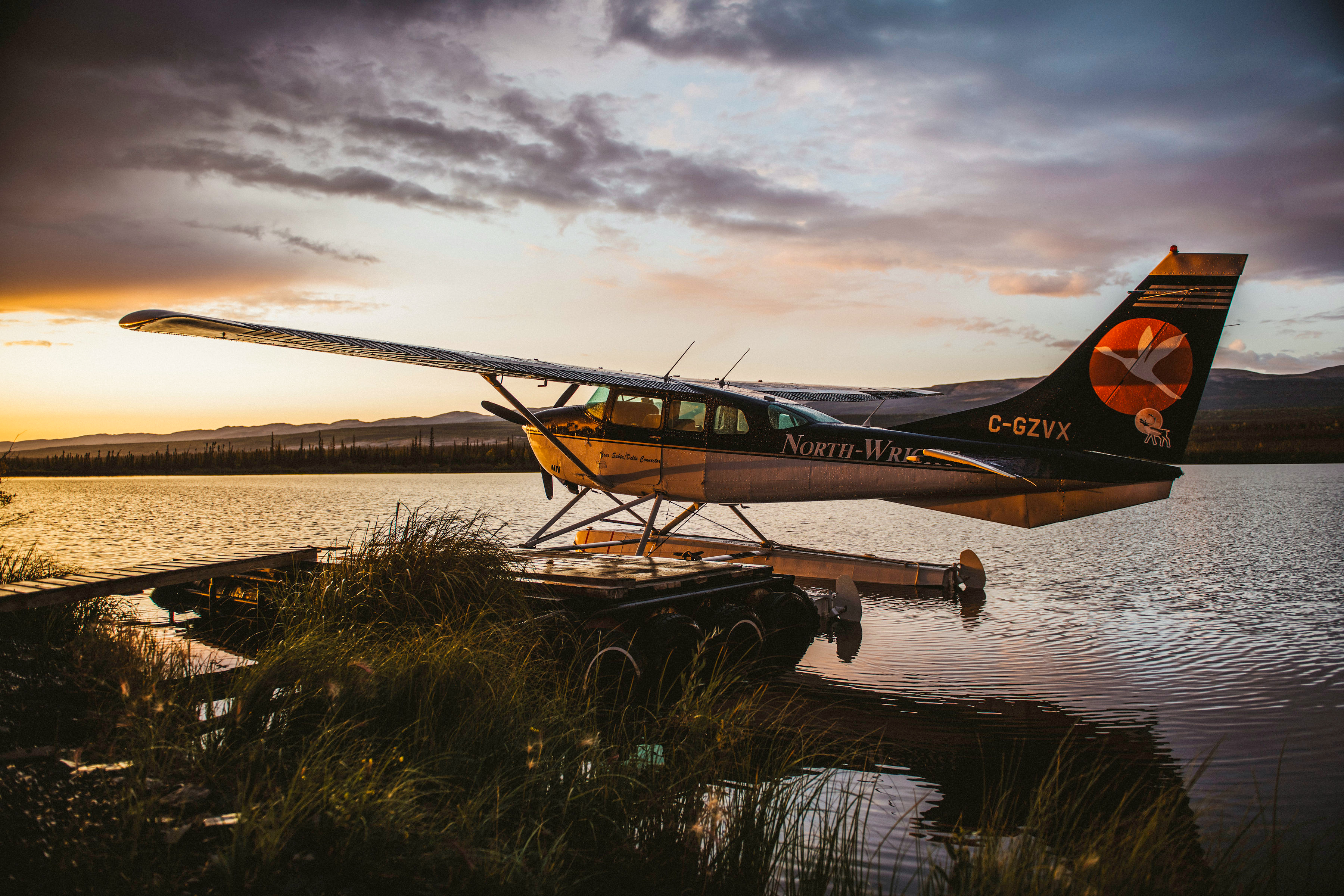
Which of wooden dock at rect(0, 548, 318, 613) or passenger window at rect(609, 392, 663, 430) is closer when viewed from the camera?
wooden dock at rect(0, 548, 318, 613)

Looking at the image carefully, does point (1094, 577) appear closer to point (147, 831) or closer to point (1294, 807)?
point (1294, 807)

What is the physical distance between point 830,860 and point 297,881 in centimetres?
165

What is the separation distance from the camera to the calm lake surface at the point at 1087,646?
155 inches

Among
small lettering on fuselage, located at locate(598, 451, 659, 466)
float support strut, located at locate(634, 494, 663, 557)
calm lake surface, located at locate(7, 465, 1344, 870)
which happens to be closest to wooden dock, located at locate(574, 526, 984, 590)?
calm lake surface, located at locate(7, 465, 1344, 870)

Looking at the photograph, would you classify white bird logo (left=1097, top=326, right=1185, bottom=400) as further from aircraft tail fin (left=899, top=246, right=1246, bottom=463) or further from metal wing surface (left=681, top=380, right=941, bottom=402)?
metal wing surface (left=681, top=380, right=941, bottom=402)

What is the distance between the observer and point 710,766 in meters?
3.06

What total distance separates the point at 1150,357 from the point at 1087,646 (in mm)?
2973

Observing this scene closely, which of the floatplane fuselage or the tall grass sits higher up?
the floatplane fuselage

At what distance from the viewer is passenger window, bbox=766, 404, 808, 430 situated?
9.15 meters

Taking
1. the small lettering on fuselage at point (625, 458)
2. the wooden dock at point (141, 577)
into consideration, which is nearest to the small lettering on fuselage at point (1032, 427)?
the small lettering on fuselage at point (625, 458)

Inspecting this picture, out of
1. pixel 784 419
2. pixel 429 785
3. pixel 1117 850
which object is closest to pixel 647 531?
pixel 784 419

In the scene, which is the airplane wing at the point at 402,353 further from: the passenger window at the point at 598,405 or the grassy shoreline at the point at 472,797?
the grassy shoreline at the point at 472,797

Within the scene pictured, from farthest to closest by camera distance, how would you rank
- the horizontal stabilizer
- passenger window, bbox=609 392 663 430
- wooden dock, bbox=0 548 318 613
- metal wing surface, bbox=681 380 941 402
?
metal wing surface, bbox=681 380 941 402
passenger window, bbox=609 392 663 430
the horizontal stabilizer
wooden dock, bbox=0 548 318 613

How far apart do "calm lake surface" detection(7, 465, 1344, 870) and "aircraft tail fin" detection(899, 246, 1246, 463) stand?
186 cm
